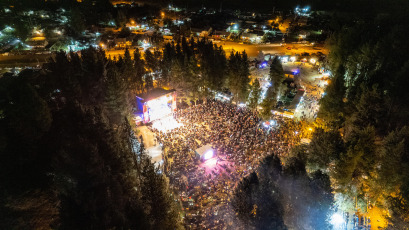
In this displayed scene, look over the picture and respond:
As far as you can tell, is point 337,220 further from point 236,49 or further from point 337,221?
point 236,49

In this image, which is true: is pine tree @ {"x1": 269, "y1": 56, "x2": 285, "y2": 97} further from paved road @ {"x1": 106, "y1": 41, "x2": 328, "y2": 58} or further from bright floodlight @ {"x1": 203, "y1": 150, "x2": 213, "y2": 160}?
paved road @ {"x1": 106, "y1": 41, "x2": 328, "y2": 58}

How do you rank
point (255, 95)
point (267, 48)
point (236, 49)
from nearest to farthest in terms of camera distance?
point (255, 95), point (236, 49), point (267, 48)

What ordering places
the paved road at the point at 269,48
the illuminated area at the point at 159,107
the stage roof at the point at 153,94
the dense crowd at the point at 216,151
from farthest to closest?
the paved road at the point at 269,48 < the illuminated area at the point at 159,107 < the stage roof at the point at 153,94 < the dense crowd at the point at 216,151

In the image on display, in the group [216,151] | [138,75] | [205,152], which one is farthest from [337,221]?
[138,75]

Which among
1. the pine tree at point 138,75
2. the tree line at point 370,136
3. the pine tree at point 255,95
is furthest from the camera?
the pine tree at point 138,75

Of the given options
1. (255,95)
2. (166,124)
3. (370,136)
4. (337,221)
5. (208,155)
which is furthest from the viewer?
(255,95)

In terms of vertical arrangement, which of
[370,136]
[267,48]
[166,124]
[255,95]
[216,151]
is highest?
[370,136]

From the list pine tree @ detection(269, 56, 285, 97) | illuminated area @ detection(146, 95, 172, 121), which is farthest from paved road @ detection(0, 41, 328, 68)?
illuminated area @ detection(146, 95, 172, 121)

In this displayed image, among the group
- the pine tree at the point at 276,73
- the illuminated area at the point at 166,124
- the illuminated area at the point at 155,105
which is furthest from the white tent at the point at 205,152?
the pine tree at the point at 276,73

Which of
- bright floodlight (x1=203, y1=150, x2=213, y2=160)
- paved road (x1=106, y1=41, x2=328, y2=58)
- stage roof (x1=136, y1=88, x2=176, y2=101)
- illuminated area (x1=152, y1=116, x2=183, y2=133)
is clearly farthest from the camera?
paved road (x1=106, y1=41, x2=328, y2=58)

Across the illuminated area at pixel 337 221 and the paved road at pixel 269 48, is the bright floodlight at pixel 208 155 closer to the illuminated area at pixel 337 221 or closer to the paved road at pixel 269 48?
the illuminated area at pixel 337 221
